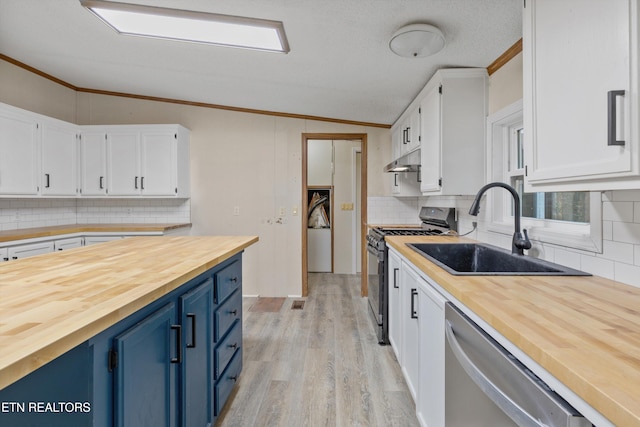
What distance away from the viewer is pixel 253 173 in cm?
420

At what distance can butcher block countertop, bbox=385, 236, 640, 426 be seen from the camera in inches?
21.3

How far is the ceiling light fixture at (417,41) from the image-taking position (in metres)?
1.84

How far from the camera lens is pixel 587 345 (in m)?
0.68

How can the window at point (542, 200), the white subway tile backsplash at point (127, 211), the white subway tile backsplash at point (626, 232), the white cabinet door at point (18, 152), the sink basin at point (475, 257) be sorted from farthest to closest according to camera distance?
the white subway tile backsplash at point (127, 211) → the white cabinet door at point (18, 152) → the sink basin at point (475, 257) → the window at point (542, 200) → the white subway tile backsplash at point (626, 232)

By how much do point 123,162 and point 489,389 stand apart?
4205 millimetres

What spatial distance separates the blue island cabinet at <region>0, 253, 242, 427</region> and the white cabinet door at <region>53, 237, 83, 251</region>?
2.36 metres

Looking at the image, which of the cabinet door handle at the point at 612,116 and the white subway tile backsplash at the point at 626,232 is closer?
the cabinet door handle at the point at 612,116

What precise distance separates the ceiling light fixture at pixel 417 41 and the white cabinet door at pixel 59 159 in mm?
3597

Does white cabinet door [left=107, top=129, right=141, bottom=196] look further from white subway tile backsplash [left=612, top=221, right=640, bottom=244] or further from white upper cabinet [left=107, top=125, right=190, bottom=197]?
white subway tile backsplash [left=612, top=221, right=640, bottom=244]

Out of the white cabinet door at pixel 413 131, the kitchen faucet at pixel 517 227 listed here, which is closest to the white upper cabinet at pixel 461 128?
the white cabinet door at pixel 413 131

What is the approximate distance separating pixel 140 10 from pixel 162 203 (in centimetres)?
258

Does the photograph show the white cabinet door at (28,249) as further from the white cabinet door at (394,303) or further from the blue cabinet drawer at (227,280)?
the white cabinet door at (394,303)

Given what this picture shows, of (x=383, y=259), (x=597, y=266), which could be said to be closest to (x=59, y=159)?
(x=383, y=259)

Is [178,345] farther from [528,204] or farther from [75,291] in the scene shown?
[528,204]
